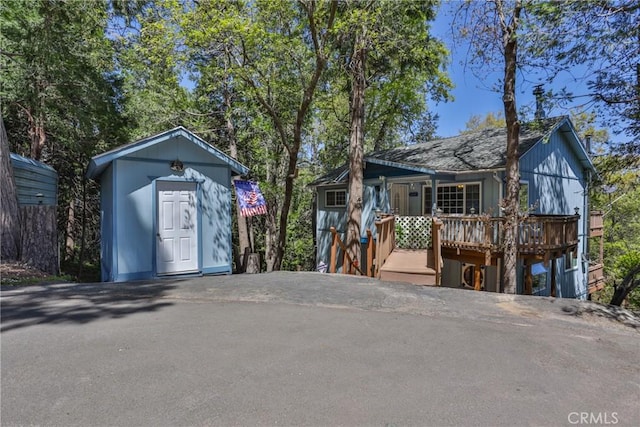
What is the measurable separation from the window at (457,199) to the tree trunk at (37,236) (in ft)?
37.1

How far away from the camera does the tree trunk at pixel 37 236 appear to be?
756 cm

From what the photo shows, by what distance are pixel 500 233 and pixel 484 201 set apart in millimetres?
1867

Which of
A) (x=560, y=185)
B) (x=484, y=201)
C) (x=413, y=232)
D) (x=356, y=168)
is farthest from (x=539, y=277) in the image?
(x=356, y=168)

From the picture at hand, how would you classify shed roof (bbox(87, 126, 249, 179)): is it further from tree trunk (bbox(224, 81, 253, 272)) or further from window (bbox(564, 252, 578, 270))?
window (bbox(564, 252, 578, 270))

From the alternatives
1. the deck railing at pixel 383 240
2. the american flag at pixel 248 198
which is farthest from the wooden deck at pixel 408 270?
the american flag at pixel 248 198

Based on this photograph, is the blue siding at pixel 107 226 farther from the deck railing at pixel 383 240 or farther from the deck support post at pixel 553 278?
the deck support post at pixel 553 278

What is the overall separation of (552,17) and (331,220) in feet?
34.9

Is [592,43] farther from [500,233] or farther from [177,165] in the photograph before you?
[177,165]

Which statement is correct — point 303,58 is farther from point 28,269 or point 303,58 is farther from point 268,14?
point 28,269

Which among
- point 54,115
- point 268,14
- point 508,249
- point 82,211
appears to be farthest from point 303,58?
point 82,211

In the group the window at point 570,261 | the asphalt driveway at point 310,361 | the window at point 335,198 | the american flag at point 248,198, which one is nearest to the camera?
the asphalt driveway at point 310,361

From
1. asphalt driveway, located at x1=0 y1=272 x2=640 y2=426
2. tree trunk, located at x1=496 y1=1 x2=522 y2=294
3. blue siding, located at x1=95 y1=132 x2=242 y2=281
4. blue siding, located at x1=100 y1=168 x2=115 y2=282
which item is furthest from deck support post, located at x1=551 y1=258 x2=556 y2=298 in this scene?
blue siding, located at x1=100 y1=168 x2=115 y2=282

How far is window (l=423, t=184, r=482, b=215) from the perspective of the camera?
11.4 metres

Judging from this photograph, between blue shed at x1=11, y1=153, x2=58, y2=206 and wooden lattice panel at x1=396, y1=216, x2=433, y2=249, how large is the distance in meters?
10.6
